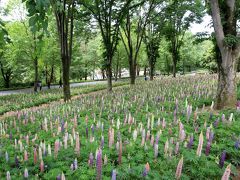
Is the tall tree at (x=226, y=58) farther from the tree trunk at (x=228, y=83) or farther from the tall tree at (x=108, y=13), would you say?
the tall tree at (x=108, y=13)

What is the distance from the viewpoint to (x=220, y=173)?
390 cm

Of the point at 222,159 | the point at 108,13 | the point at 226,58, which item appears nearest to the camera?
the point at 222,159

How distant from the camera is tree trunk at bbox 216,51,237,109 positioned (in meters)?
8.70

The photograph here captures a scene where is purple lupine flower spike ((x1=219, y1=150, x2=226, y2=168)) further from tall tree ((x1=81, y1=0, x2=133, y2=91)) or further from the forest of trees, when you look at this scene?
tall tree ((x1=81, y1=0, x2=133, y2=91))

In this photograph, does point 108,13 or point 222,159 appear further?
point 108,13

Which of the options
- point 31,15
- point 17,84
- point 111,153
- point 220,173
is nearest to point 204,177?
point 220,173

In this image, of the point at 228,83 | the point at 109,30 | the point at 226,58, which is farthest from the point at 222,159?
the point at 109,30

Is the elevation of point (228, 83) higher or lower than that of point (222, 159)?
higher

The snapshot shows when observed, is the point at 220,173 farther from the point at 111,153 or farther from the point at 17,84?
the point at 17,84

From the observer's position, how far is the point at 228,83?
8812mm

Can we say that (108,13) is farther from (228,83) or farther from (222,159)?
(222,159)

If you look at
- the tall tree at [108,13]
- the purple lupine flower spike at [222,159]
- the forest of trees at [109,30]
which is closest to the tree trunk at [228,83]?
the forest of trees at [109,30]

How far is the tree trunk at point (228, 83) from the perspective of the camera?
870 cm

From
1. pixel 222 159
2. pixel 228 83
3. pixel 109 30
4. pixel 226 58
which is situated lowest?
pixel 222 159
